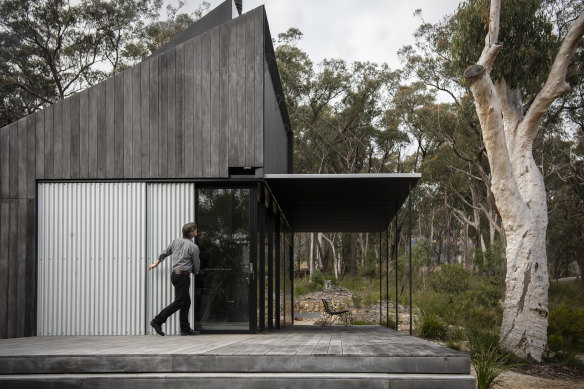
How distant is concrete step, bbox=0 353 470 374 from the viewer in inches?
Result: 189

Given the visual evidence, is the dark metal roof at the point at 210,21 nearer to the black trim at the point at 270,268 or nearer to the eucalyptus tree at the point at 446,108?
the black trim at the point at 270,268

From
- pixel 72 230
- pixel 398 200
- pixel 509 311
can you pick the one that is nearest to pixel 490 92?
pixel 398 200

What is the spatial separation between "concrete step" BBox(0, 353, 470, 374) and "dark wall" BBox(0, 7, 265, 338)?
116 inches

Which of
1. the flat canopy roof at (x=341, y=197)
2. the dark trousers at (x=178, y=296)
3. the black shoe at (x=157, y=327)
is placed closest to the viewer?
the dark trousers at (x=178, y=296)

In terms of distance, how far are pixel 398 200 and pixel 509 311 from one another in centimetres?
290

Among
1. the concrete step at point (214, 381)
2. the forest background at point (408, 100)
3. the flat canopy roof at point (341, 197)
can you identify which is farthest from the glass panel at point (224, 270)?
the forest background at point (408, 100)

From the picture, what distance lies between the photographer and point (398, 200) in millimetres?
9977

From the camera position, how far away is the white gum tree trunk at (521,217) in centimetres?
1005

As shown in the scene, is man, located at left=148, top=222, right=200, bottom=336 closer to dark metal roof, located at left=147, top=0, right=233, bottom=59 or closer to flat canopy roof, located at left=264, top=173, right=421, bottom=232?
flat canopy roof, located at left=264, top=173, right=421, bottom=232

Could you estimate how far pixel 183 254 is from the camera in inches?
273

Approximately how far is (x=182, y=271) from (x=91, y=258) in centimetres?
145

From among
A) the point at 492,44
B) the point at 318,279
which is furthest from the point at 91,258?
the point at 318,279

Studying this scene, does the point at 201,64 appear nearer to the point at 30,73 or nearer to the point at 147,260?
the point at 147,260

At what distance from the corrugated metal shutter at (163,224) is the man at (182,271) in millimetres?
410
